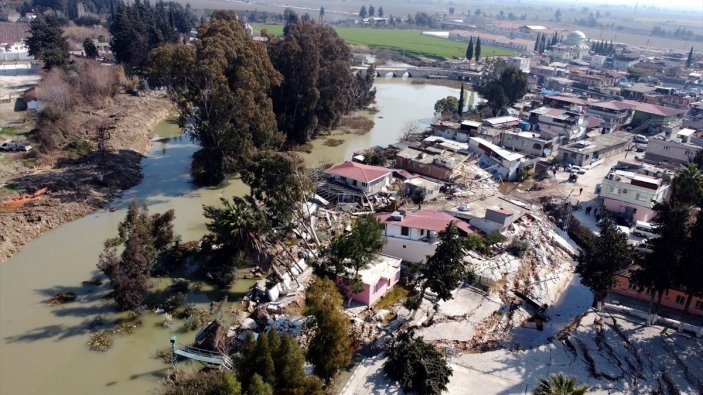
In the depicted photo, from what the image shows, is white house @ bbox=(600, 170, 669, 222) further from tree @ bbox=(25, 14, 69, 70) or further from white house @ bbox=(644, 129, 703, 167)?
tree @ bbox=(25, 14, 69, 70)

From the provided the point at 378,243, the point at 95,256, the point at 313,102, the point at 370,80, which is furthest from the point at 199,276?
the point at 370,80

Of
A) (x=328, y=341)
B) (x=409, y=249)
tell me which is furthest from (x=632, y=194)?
(x=328, y=341)

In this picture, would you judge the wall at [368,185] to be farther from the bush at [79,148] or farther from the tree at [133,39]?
the tree at [133,39]

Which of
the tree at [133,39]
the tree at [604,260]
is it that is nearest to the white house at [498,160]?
the tree at [604,260]

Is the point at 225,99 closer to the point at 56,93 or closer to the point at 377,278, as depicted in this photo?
the point at 377,278

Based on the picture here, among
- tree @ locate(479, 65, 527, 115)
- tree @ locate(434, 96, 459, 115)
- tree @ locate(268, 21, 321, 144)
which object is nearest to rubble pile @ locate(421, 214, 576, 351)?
tree @ locate(268, 21, 321, 144)

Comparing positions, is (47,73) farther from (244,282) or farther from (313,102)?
(244,282)

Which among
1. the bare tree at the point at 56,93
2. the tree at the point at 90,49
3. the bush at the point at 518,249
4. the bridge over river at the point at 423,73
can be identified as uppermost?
the tree at the point at 90,49
